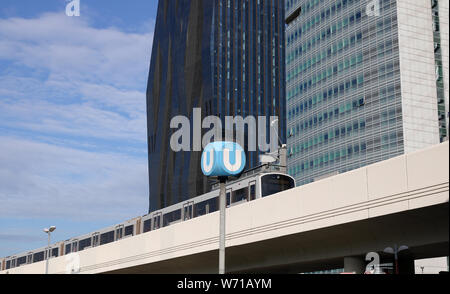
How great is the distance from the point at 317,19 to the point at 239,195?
331 ft

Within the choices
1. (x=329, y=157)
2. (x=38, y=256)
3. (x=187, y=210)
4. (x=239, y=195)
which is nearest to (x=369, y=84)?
(x=329, y=157)

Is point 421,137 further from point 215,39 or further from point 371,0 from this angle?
point 215,39

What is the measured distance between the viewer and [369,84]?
11950 cm

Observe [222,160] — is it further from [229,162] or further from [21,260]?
[21,260]

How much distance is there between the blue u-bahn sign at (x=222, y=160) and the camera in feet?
68.6

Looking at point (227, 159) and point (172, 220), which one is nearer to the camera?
point (227, 159)

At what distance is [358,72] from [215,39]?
64.6m

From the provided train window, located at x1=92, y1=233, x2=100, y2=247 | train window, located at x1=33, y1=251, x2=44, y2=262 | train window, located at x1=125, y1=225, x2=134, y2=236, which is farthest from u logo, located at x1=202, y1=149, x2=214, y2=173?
train window, located at x1=33, y1=251, x2=44, y2=262

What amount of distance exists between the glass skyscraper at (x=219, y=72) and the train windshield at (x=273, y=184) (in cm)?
12302

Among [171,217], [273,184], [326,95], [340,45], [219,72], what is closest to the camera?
[273,184]

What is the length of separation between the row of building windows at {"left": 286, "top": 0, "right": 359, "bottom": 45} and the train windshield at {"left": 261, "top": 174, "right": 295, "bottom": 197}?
9111 centimetres

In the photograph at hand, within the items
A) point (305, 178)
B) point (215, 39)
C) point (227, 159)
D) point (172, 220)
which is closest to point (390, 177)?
point (227, 159)

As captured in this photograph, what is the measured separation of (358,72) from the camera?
12325cm
